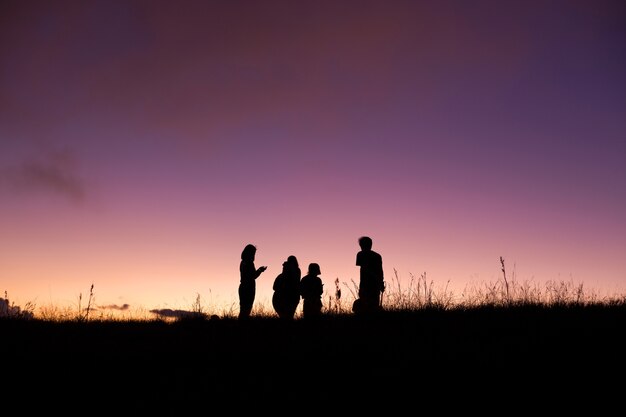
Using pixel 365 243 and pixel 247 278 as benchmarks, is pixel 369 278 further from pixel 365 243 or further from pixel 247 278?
pixel 247 278

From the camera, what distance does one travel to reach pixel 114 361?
5.47 metres

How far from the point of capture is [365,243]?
34.3ft

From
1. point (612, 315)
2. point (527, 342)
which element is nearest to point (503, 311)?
point (612, 315)

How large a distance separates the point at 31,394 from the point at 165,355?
1.62m

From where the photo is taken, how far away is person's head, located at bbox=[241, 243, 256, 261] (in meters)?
11.8

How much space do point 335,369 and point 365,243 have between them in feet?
18.9

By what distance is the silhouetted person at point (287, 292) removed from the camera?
1158 cm

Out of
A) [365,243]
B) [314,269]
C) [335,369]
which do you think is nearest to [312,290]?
[314,269]

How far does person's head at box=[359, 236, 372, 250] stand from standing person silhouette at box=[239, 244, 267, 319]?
2.63m

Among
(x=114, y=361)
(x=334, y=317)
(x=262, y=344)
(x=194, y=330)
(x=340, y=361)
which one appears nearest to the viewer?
(x=340, y=361)

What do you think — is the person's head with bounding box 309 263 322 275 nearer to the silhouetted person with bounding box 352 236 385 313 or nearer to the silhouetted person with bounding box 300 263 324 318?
the silhouetted person with bounding box 300 263 324 318

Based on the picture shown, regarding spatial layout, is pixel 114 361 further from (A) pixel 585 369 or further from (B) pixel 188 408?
(A) pixel 585 369

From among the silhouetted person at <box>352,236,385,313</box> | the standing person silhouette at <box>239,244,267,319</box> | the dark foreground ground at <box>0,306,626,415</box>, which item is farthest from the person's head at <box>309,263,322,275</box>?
the dark foreground ground at <box>0,306,626,415</box>

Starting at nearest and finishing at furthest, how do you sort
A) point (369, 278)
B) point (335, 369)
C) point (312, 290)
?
point (335, 369) → point (369, 278) → point (312, 290)
